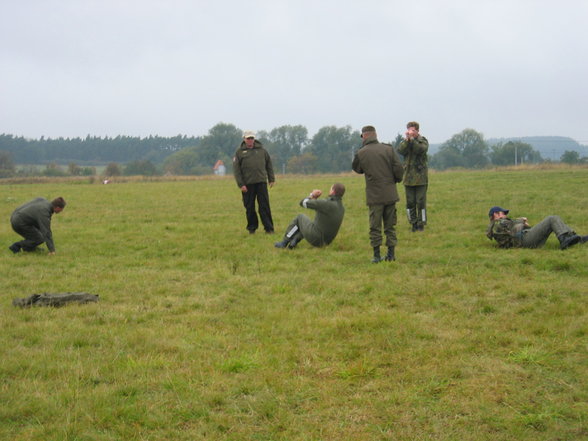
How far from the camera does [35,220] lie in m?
11.0

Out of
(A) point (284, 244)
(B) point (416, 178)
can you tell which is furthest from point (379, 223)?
(B) point (416, 178)

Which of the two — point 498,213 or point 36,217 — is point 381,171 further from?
point 36,217

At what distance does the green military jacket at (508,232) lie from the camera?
10312mm

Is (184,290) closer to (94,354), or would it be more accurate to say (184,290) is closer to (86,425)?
(94,354)

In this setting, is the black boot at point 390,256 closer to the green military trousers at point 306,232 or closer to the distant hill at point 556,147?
the green military trousers at point 306,232

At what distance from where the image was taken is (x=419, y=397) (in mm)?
4473

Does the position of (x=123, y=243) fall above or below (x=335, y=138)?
below

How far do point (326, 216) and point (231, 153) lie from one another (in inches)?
3978

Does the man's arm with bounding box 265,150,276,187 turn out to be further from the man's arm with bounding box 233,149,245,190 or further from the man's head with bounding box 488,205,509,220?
the man's head with bounding box 488,205,509,220

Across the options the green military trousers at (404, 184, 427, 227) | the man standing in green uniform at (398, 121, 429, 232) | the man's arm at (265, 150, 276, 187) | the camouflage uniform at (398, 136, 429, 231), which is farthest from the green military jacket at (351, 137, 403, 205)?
A: the man's arm at (265, 150, 276, 187)

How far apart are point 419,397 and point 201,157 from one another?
10628 cm

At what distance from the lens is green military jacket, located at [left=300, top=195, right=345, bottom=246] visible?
10359mm

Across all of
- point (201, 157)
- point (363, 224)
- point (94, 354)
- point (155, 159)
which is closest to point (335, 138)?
point (201, 157)

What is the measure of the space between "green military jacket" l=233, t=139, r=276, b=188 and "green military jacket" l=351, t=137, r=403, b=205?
3.75m
